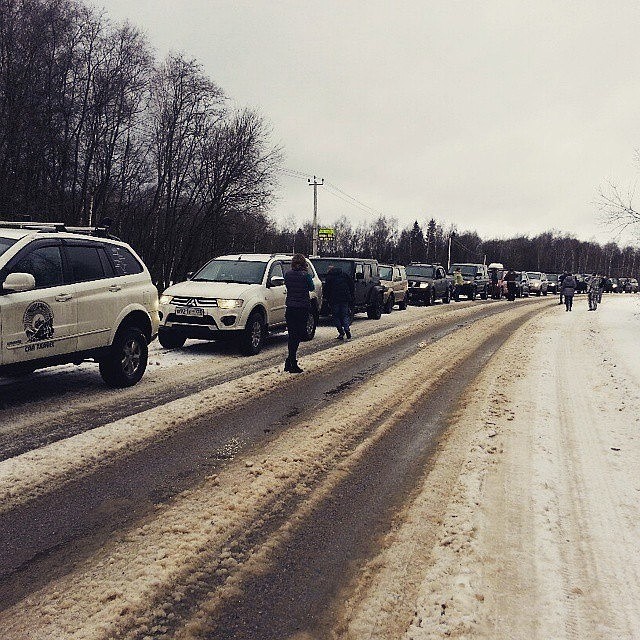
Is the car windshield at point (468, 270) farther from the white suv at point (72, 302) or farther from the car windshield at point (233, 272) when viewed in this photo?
the white suv at point (72, 302)

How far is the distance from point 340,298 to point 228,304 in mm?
4086

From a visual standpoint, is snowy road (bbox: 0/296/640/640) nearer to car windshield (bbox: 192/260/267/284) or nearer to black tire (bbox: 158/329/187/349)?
black tire (bbox: 158/329/187/349)

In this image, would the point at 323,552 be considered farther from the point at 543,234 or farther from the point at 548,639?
the point at 543,234

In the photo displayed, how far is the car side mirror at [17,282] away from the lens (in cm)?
539

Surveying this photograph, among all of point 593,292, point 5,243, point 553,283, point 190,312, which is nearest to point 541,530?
point 5,243

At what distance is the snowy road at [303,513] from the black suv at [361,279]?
359 inches

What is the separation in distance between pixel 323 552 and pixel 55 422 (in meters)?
3.59

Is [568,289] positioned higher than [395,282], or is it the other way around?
[395,282]

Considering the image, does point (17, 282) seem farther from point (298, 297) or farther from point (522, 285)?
point (522, 285)

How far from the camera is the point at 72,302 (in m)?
6.36

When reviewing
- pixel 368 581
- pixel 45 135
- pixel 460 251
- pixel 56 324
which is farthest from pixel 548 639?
pixel 460 251

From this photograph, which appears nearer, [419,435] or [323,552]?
[323,552]

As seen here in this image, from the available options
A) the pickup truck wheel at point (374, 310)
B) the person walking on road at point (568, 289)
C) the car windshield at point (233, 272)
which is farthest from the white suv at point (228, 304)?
the person walking on road at point (568, 289)

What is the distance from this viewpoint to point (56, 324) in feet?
20.1
